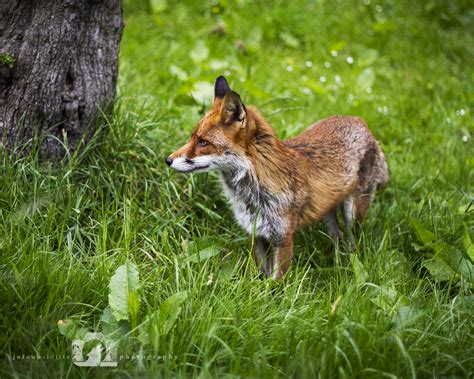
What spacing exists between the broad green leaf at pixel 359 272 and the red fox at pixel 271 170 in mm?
574

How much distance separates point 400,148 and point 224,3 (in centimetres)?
382

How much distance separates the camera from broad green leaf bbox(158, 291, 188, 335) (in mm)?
3375

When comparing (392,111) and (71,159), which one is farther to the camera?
(392,111)

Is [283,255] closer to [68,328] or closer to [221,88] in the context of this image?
[221,88]

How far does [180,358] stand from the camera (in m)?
3.27

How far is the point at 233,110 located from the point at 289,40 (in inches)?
191

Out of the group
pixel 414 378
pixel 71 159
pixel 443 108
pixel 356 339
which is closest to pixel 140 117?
pixel 71 159

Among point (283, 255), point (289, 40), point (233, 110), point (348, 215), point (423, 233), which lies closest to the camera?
point (233, 110)

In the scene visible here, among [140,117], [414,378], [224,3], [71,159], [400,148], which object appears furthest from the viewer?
[224,3]

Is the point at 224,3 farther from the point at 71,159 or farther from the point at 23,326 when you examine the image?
the point at 23,326

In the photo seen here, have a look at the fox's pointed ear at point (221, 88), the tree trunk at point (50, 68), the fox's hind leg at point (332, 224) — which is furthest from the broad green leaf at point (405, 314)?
the tree trunk at point (50, 68)

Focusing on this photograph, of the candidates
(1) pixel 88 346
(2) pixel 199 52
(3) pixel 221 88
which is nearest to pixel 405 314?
(1) pixel 88 346

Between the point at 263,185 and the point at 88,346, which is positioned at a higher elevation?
the point at 263,185

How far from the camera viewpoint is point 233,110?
14.4 feet
